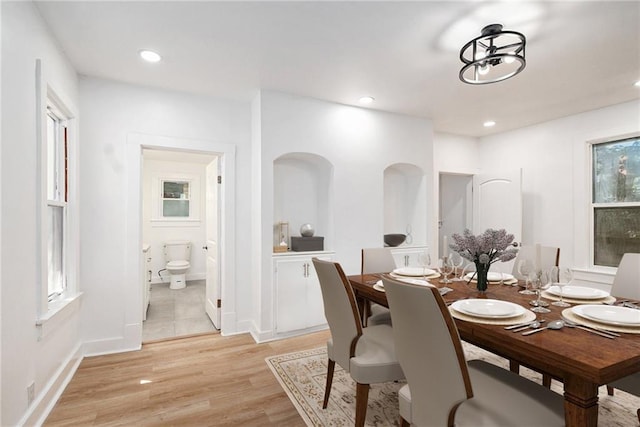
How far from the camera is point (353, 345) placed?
5.68 feet

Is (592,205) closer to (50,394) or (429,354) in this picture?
(429,354)

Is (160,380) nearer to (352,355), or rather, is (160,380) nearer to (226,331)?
(226,331)

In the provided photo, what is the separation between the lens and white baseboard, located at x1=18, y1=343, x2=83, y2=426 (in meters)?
1.80

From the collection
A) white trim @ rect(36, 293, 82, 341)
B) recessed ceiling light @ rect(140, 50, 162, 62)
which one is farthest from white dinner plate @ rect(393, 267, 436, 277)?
recessed ceiling light @ rect(140, 50, 162, 62)

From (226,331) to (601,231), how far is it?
177 inches

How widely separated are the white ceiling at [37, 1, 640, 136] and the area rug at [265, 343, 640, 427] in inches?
98.5

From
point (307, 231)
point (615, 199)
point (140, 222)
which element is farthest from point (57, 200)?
point (615, 199)

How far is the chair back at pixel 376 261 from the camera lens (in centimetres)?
281

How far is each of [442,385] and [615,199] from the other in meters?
3.99

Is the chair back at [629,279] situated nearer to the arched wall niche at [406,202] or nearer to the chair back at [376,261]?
the chair back at [376,261]

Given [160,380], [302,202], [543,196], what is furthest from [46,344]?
[543,196]

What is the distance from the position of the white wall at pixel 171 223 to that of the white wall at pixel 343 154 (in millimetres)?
3336

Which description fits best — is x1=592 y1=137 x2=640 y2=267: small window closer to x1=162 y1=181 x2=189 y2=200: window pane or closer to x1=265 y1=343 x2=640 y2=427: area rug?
x1=265 y1=343 x2=640 y2=427: area rug

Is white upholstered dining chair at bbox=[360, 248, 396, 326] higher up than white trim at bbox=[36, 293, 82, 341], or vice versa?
white upholstered dining chair at bbox=[360, 248, 396, 326]
